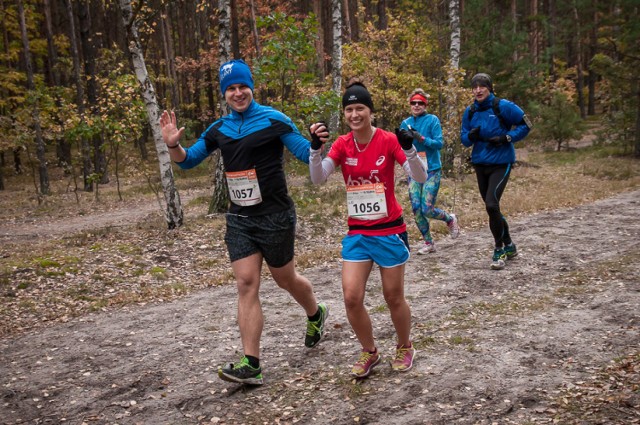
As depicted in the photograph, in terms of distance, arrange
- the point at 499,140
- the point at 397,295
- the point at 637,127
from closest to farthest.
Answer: the point at 397,295 < the point at 499,140 < the point at 637,127

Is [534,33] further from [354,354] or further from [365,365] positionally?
[365,365]

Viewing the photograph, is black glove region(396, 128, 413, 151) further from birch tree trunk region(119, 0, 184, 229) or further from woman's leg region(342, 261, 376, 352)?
birch tree trunk region(119, 0, 184, 229)

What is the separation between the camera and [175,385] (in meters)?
4.51

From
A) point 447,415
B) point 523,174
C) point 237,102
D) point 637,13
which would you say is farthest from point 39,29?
point 447,415

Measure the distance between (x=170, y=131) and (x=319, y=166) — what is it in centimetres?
135

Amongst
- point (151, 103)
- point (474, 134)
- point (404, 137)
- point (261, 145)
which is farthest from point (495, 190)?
point (151, 103)

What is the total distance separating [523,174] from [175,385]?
15253 mm

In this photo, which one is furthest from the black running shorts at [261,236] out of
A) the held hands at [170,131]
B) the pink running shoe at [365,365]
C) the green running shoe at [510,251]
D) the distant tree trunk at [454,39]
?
the distant tree trunk at [454,39]

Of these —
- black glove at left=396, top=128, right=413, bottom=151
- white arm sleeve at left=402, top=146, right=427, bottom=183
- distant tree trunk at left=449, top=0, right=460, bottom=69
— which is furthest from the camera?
distant tree trunk at left=449, top=0, right=460, bottom=69

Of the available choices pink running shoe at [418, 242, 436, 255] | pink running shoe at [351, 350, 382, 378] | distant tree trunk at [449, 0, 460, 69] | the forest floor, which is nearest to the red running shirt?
pink running shoe at [351, 350, 382, 378]

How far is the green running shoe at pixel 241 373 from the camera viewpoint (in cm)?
419

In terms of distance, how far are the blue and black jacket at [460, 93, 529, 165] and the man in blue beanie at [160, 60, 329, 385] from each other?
3.61m

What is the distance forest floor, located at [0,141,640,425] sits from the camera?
3.83 metres

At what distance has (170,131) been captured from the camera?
4.50 metres
